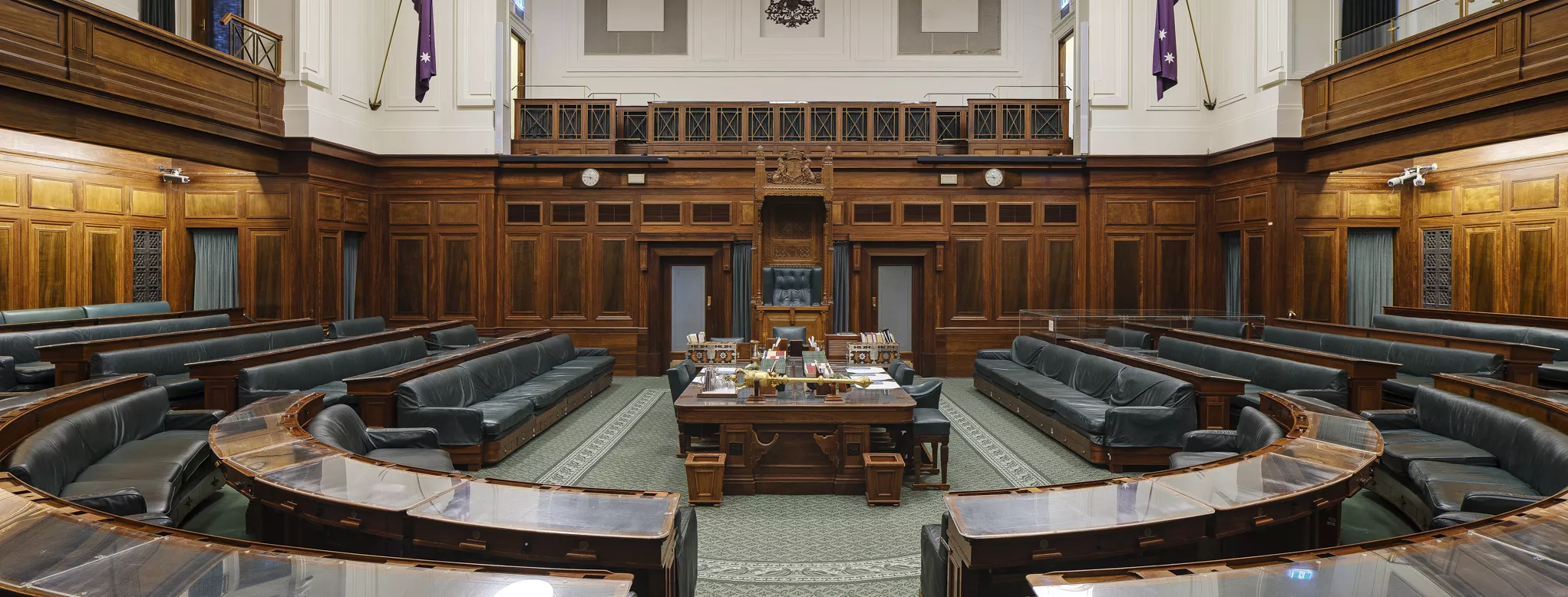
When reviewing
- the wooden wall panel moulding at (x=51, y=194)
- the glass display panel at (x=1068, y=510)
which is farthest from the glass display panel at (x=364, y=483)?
the wooden wall panel moulding at (x=51, y=194)

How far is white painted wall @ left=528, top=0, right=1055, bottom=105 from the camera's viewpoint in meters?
14.7

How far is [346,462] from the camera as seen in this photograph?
3.11 meters

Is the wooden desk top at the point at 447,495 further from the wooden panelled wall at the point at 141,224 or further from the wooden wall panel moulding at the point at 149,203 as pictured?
the wooden wall panel moulding at the point at 149,203

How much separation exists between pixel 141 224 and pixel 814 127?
34.5 feet

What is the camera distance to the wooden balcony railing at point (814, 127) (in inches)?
490

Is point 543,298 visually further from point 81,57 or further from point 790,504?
point 790,504

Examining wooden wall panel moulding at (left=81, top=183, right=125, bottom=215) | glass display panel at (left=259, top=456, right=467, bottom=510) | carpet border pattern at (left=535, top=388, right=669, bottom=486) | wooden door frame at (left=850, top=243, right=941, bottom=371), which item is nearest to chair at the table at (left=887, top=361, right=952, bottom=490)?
carpet border pattern at (left=535, top=388, right=669, bottom=486)

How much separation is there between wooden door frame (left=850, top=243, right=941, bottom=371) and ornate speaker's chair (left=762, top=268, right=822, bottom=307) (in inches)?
34.1

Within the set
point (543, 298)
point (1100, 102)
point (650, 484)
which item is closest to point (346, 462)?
point (650, 484)

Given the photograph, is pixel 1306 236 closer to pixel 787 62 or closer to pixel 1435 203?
pixel 1435 203

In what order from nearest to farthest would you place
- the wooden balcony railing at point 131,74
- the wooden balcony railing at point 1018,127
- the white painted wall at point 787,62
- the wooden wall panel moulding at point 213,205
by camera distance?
the wooden balcony railing at point 131,74 < the wooden wall panel moulding at point 213,205 < the wooden balcony railing at point 1018,127 < the white painted wall at point 787,62

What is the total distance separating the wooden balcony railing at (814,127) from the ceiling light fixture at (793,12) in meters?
3.02

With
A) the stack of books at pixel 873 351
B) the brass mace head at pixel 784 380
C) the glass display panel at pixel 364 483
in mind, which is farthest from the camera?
the stack of books at pixel 873 351

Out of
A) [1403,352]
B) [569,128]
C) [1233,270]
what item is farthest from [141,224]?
[1233,270]
